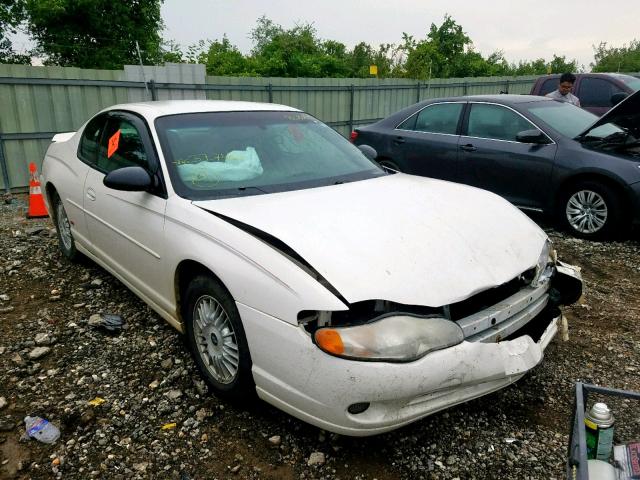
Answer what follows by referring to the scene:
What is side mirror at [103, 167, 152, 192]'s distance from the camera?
2.95 m

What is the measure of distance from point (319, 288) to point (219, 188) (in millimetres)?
1160

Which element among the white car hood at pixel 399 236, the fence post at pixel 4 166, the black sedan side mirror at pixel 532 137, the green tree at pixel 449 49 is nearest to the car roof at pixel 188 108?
the white car hood at pixel 399 236

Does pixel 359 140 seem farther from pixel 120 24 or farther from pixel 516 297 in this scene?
pixel 120 24

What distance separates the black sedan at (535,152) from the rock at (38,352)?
4.87m

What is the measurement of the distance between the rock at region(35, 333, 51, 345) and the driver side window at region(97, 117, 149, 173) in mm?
1218

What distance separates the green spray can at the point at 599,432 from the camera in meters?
1.84

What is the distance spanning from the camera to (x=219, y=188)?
295cm

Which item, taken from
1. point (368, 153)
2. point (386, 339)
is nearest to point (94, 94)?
point (368, 153)

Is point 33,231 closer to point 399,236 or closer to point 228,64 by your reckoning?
point 399,236

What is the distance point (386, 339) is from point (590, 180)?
4454mm

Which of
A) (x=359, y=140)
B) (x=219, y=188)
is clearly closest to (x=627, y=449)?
(x=219, y=188)

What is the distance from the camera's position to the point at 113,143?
12.2 ft

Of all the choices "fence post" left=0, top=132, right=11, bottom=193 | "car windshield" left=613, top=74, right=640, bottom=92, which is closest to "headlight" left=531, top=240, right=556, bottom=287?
"fence post" left=0, top=132, right=11, bottom=193

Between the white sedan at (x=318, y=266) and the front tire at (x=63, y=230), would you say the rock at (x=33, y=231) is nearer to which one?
the front tire at (x=63, y=230)
